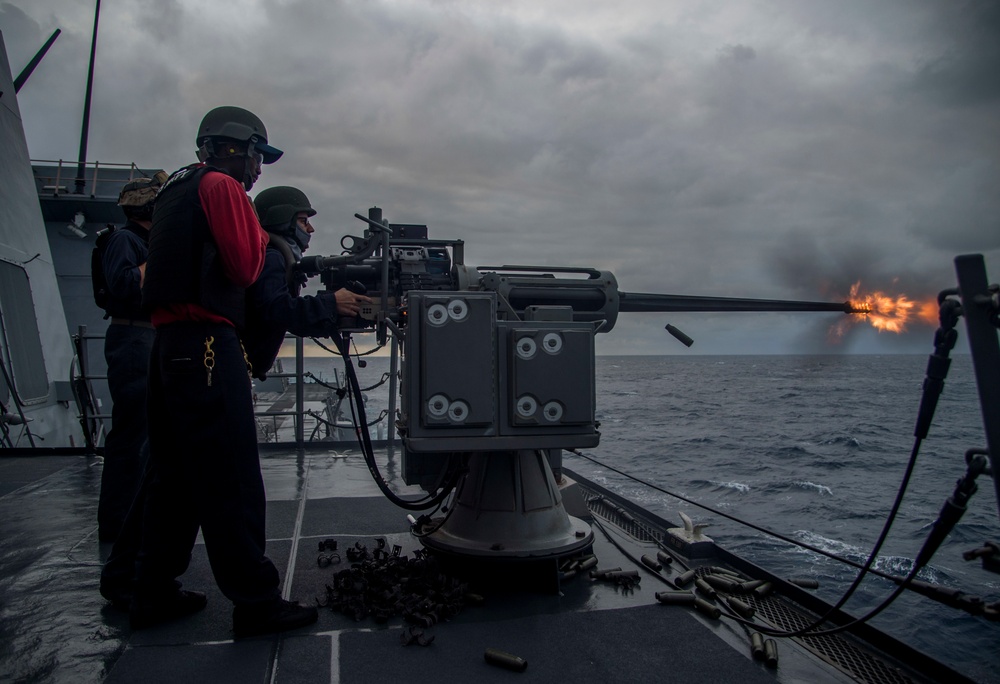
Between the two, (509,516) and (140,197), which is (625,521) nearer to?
(509,516)

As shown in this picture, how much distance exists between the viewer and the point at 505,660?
2.56m

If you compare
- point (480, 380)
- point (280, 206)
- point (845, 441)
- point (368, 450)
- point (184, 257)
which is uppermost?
point (280, 206)

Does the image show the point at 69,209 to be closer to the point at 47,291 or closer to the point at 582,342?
the point at 47,291

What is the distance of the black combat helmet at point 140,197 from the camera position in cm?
391

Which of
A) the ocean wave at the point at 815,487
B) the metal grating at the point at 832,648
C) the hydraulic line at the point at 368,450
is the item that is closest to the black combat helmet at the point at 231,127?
the hydraulic line at the point at 368,450

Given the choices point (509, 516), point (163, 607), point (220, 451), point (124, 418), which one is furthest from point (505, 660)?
point (124, 418)

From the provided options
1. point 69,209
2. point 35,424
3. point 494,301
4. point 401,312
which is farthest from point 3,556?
point 69,209

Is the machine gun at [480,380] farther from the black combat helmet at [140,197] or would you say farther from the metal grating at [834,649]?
the black combat helmet at [140,197]

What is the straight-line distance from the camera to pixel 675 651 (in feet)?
8.91

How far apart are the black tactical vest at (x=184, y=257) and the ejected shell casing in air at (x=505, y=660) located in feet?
5.34

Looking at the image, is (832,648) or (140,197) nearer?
(832,648)

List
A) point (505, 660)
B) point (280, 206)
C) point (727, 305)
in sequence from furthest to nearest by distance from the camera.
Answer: point (727, 305)
point (280, 206)
point (505, 660)

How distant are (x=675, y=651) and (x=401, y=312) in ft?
5.98

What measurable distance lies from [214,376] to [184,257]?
466 millimetres
